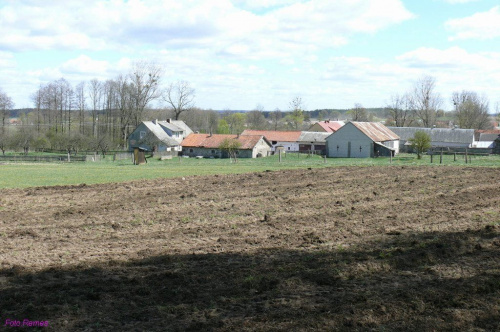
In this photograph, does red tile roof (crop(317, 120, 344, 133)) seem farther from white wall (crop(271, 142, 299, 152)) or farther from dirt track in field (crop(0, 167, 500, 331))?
dirt track in field (crop(0, 167, 500, 331))

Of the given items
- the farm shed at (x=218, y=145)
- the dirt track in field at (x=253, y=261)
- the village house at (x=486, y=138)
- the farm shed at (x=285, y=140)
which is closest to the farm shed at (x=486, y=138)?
the village house at (x=486, y=138)

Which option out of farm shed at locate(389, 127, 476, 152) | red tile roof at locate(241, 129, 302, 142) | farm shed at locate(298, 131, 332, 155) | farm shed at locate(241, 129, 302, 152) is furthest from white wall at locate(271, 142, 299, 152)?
farm shed at locate(389, 127, 476, 152)

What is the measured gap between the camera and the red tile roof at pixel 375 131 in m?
73.6

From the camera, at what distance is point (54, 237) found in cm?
1529

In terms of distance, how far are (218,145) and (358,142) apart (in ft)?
69.8

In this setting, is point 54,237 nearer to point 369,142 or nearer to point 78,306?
point 78,306

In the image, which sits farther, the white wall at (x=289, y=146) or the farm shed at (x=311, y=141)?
the white wall at (x=289, y=146)

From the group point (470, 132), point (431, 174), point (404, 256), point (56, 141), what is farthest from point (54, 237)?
point (470, 132)

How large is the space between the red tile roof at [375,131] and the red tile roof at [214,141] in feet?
52.0

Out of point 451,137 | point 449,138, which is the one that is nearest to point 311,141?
point 449,138

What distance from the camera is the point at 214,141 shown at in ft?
274

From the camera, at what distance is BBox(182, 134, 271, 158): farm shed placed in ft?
264

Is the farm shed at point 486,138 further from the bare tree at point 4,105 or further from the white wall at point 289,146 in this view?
the bare tree at point 4,105

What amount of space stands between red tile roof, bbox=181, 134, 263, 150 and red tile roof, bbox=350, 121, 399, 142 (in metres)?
15.8
